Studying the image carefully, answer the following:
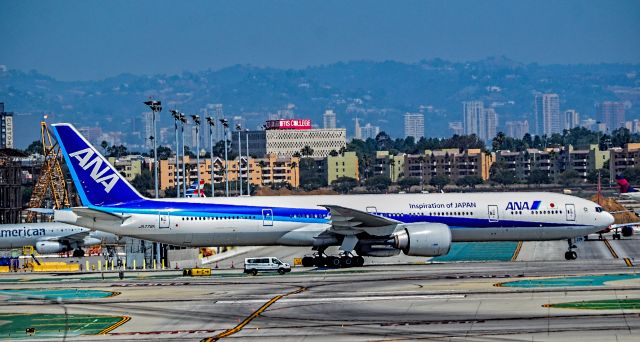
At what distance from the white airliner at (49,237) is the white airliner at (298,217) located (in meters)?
39.5

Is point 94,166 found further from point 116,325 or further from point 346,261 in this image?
point 116,325

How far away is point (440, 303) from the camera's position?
4938 centimetres

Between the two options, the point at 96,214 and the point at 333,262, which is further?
the point at 333,262

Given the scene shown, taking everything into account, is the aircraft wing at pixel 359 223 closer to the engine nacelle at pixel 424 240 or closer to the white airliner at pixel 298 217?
the white airliner at pixel 298 217

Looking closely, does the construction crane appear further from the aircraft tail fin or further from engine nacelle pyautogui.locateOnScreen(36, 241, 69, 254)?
the aircraft tail fin

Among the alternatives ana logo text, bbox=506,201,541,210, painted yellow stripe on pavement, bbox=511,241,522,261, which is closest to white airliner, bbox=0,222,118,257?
painted yellow stripe on pavement, bbox=511,241,522,261

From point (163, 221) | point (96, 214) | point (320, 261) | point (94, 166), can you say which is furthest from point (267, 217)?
point (94, 166)

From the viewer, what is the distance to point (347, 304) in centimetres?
5009

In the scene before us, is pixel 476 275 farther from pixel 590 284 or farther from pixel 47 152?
pixel 47 152

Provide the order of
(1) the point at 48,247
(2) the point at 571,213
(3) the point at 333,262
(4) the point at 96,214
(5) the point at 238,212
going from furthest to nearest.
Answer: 1. (1) the point at 48,247
2. (2) the point at 571,213
3. (3) the point at 333,262
4. (5) the point at 238,212
5. (4) the point at 96,214

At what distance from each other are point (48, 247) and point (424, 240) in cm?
5131

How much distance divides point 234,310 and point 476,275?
17.0 metres

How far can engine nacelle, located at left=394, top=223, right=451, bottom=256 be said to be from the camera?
218 ft

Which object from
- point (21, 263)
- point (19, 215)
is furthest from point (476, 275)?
point (19, 215)
